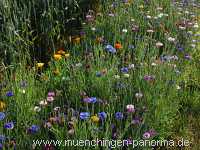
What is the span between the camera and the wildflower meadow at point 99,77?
3.20 metres

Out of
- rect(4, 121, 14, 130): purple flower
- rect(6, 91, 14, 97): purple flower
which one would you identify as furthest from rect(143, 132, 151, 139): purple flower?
rect(6, 91, 14, 97): purple flower

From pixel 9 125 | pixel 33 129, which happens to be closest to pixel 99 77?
pixel 33 129

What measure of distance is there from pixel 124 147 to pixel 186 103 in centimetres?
113

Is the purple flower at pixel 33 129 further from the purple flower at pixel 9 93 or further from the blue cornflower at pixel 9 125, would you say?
the purple flower at pixel 9 93

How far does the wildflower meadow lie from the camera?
126 inches

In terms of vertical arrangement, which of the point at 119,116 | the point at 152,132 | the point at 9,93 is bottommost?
the point at 152,132

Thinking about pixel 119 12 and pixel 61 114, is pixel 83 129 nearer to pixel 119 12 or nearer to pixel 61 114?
pixel 61 114

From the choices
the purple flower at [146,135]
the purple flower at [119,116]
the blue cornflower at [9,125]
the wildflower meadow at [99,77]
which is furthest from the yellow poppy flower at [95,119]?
the blue cornflower at [9,125]

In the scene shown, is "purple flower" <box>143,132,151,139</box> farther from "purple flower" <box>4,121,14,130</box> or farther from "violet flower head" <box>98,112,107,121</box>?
"purple flower" <box>4,121,14,130</box>

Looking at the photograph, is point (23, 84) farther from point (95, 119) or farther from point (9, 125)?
point (95, 119)

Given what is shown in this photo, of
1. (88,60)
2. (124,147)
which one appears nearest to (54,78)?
(88,60)

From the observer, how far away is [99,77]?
3727 millimetres

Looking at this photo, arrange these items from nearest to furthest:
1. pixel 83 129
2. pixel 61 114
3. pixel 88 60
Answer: pixel 83 129, pixel 61 114, pixel 88 60

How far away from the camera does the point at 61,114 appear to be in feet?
10.6
